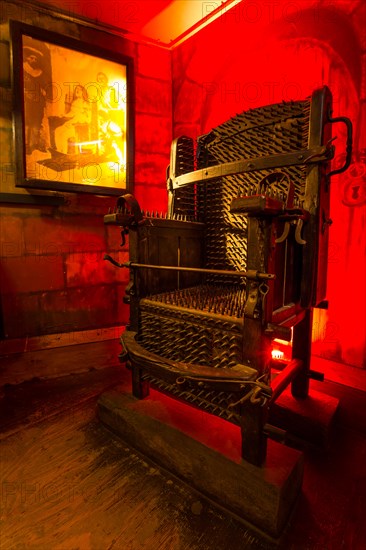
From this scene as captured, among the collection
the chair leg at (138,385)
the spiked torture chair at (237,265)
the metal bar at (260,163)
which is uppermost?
the metal bar at (260,163)

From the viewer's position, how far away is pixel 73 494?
185cm

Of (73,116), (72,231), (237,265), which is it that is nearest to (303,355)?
(237,265)

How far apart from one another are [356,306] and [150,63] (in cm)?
469

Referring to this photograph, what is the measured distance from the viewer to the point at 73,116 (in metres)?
4.11

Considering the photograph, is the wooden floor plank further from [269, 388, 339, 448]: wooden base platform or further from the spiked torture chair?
[269, 388, 339, 448]: wooden base platform

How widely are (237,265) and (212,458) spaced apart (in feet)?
5.09

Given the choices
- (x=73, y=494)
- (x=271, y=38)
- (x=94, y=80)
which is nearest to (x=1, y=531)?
(x=73, y=494)

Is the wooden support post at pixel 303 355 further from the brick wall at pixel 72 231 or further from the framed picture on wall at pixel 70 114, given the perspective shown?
the framed picture on wall at pixel 70 114

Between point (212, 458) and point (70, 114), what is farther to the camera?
point (70, 114)

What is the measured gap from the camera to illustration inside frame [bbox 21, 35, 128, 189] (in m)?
3.82

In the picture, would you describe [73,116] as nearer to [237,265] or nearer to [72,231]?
[72,231]

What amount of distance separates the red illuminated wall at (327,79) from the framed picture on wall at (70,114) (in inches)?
61.1

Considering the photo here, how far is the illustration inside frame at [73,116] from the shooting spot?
12.5ft

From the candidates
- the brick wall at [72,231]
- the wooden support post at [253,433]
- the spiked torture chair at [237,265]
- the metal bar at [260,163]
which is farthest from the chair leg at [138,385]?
the brick wall at [72,231]
